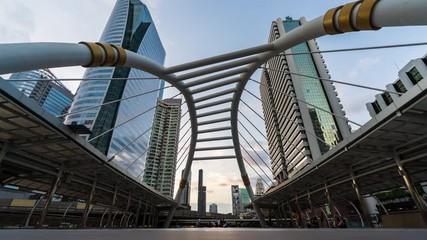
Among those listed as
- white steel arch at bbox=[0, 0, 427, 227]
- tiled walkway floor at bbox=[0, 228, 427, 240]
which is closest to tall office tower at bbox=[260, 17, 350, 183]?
white steel arch at bbox=[0, 0, 427, 227]

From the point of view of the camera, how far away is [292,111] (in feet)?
281

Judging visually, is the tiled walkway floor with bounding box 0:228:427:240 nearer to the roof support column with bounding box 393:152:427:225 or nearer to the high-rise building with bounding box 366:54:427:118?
the roof support column with bounding box 393:152:427:225

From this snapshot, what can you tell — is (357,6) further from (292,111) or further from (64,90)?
(64,90)

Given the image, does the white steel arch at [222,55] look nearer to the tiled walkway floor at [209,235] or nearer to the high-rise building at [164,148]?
the tiled walkway floor at [209,235]

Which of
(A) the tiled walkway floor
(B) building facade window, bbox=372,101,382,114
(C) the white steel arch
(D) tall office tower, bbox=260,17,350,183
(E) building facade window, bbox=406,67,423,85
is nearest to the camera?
(A) the tiled walkway floor

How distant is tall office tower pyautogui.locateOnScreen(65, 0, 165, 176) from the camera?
8175cm

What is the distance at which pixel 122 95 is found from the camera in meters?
89.4

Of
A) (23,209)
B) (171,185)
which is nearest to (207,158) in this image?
(23,209)

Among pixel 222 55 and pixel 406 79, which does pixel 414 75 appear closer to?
pixel 406 79

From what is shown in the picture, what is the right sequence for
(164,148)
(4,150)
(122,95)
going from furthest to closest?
(164,148), (122,95), (4,150)

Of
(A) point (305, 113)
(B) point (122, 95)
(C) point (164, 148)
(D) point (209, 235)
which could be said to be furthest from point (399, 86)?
(C) point (164, 148)

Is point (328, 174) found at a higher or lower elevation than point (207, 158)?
→ lower

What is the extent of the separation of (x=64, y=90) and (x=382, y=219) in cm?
18045

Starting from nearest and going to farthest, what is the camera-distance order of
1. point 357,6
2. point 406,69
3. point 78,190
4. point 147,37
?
point 357,6 < point 78,190 < point 406,69 < point 147,37
